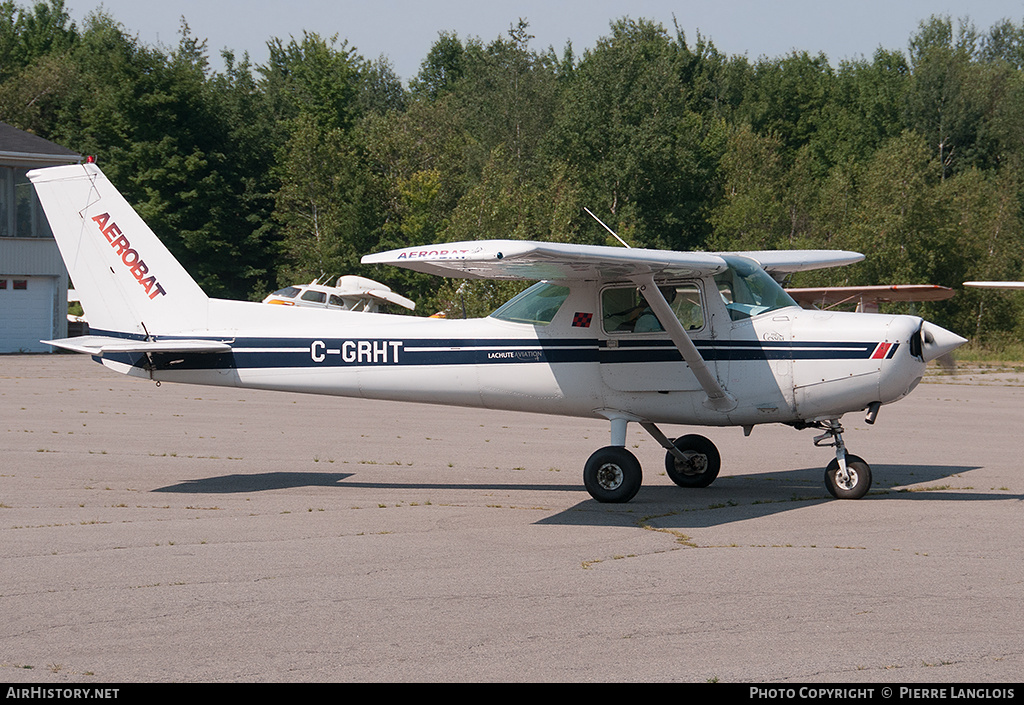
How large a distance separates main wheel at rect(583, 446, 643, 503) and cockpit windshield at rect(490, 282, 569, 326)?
1512mm

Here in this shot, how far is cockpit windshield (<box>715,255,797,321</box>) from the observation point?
32.6ft

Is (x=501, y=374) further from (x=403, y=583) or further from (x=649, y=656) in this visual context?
(x=649, y=656)

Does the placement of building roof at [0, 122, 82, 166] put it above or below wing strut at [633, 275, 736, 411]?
above

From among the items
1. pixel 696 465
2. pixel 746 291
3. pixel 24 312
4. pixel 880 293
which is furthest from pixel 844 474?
pixel 24 312

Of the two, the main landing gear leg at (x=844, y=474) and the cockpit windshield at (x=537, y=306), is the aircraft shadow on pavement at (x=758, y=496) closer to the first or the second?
the main landing gear leg at (x=844, y=474)

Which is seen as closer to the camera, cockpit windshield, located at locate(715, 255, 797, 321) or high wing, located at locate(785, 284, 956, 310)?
cockpit windshield, located at locate(715, 255, 797, 321)

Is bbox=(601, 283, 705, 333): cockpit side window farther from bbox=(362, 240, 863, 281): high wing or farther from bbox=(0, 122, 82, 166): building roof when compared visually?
bbox=(0, 122, 82, 166): building roof

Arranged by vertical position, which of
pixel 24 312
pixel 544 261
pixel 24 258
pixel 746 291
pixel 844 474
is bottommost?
pixel 844 474

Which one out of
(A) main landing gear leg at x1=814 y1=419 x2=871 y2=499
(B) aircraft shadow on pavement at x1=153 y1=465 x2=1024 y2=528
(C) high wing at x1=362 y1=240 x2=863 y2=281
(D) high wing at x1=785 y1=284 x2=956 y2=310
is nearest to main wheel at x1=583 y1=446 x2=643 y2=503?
(B) aircraft shadow on pavement at x1=153 y1=465 x2=1024 y2=528

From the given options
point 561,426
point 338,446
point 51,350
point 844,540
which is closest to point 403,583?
point 844,540

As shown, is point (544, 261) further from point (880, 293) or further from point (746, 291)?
point (880, 293)

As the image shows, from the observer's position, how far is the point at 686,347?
957 cm

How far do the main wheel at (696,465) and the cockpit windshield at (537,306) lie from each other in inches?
79.3

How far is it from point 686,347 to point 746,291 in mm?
981
